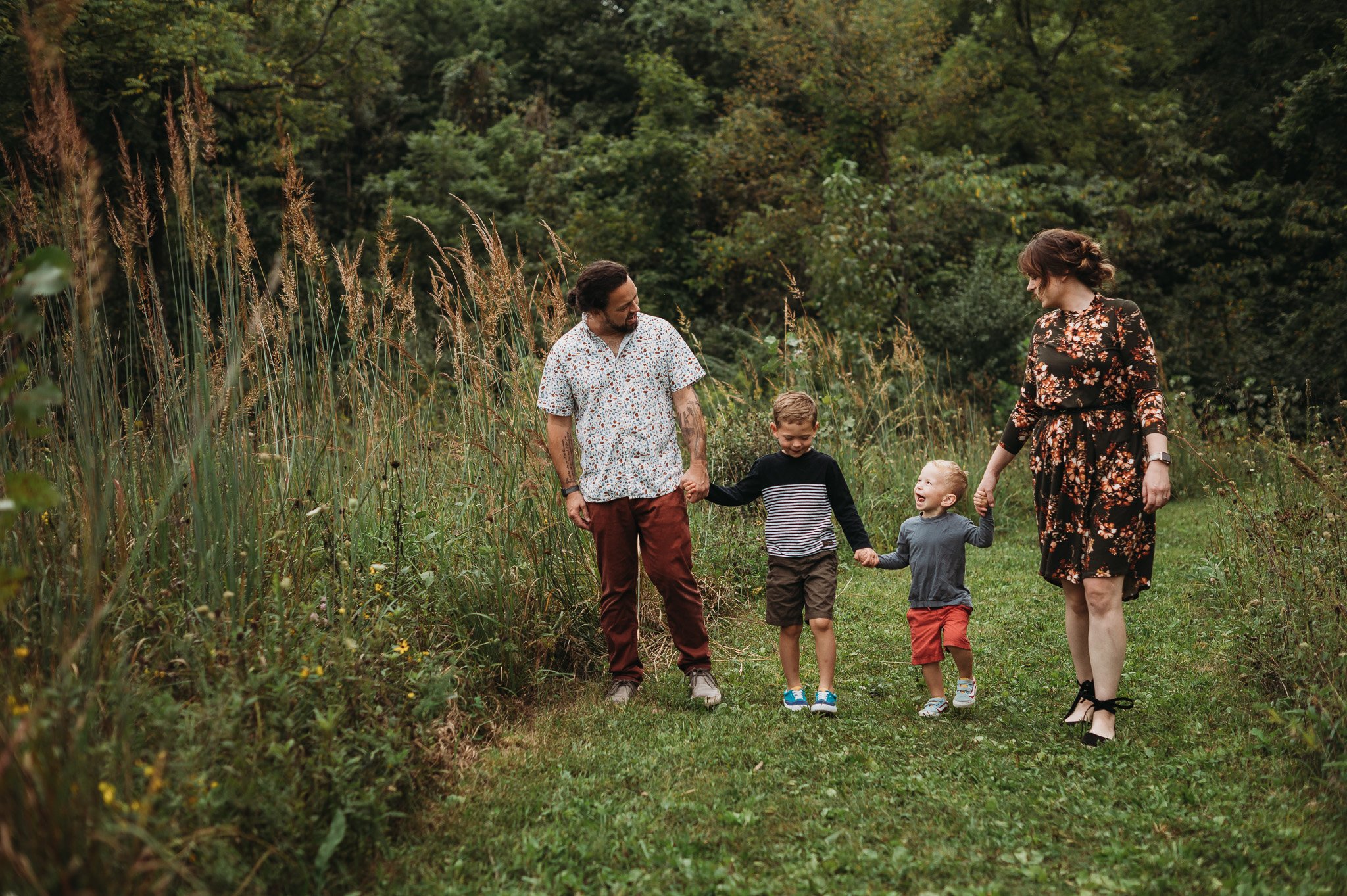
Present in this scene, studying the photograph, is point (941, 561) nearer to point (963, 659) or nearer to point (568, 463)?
point (963, 659)

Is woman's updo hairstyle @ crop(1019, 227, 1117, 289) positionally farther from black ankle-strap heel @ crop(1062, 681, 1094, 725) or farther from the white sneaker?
the white sneaker

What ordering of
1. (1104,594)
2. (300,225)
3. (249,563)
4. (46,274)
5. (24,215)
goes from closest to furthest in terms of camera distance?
(46,274)
(249,563)
(24,215)
(1104,594)
(300,225)

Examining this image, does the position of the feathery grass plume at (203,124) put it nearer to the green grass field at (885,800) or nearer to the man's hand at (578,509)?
the man's hand at (578,509)

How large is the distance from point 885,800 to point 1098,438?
58.7 inches

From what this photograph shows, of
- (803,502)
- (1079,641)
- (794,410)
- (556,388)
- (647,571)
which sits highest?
(556,388)

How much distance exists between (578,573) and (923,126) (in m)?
17.6

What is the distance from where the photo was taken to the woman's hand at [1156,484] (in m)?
3.42

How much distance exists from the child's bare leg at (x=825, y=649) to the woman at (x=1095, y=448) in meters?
0.85

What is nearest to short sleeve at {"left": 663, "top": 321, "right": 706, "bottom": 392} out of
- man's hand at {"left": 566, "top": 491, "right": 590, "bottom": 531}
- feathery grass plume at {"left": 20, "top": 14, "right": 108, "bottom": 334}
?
man's hand at {"left": 566, "top": 491, "right": 590, "bottom": 531}

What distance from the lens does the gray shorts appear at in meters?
4.04

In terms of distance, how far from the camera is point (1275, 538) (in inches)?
191

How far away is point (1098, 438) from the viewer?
3.59 metres

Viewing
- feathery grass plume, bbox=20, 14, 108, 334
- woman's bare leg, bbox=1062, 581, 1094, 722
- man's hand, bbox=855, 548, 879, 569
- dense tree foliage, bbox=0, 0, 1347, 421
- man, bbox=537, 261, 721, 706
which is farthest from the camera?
dense tree foliage, bbox=0, 0, 1347, 421

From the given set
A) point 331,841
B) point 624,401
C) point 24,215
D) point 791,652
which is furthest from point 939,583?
point 24,215
